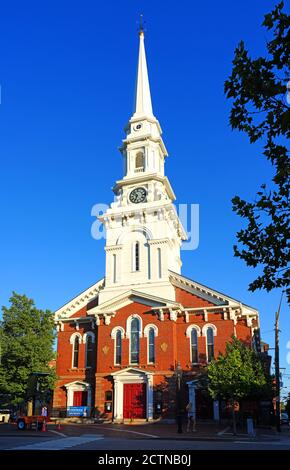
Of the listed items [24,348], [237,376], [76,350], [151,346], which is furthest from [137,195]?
[237,376]

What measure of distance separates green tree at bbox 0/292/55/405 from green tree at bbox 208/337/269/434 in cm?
1337

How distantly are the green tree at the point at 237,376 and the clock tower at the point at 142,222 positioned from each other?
9.04m

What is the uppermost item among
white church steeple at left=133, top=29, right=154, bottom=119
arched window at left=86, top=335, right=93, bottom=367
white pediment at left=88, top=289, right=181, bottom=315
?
white church steeple at left=133, top=29, right=154, bottom=119

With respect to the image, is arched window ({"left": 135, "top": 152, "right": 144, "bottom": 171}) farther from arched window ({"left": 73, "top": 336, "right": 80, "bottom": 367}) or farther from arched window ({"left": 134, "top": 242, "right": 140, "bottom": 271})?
arched window ({"left": 73, "top": 336, "right": 80, "bottom": 367})

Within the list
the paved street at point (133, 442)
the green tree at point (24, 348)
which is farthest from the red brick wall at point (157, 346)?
the paved street at point (133, 442)

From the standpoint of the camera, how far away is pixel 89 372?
1497 inches

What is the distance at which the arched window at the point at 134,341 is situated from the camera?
36.1m

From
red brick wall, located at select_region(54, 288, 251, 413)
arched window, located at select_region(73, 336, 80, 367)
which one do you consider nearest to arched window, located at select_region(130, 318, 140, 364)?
red brick wall, located at select_region(54, 288, 251, 413)

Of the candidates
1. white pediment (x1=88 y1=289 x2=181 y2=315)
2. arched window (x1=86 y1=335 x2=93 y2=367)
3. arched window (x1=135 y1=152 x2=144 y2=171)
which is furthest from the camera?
arched window (x1=135 y1=152 x2=144 y2=171)

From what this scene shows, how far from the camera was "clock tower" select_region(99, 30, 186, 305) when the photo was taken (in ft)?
128

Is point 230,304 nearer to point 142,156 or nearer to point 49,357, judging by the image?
point 49,357

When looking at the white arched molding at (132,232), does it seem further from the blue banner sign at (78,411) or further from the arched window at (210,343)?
the blue banner sign at (78,411)

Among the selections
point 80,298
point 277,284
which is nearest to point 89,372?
point 80,298
